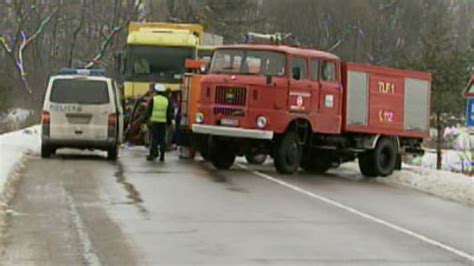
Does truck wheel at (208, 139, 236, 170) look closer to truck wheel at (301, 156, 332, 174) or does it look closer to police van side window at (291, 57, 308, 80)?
truck wheel at (301, 156, 332, 174)

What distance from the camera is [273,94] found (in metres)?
19.8

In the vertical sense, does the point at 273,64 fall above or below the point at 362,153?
above

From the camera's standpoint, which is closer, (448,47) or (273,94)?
(273,94)

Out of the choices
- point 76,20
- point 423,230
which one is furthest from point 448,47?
point 76,20

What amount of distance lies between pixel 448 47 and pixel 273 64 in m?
26.4


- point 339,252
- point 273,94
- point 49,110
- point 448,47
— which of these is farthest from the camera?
point 448,47

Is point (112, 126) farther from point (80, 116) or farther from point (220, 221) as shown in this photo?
point (220, 221)

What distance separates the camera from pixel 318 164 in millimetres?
22406

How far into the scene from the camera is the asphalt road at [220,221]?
10.1m

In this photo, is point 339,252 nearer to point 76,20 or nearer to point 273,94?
point 273,94

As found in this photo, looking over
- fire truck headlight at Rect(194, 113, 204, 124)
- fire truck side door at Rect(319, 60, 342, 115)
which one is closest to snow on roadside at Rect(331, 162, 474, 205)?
fire truck side door at Rect(319, 60, 342, 115)

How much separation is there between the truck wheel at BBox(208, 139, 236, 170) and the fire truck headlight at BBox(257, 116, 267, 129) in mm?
1567

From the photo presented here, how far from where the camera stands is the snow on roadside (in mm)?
18391

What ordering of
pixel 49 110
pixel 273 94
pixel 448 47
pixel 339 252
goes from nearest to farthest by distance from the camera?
pixel 339 252 → pixel 273 94 → pixel 49 110 → pixel 448 47
